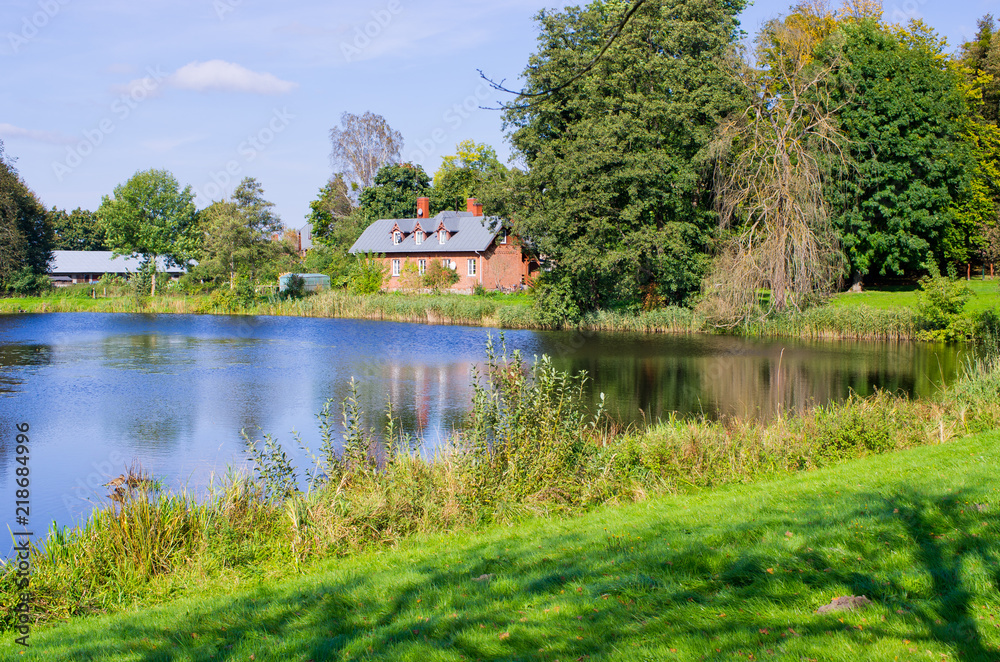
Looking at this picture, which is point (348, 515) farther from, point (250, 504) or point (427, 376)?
point (427, 376)

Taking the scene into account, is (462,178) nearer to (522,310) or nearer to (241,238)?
(241,238)

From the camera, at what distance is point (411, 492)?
871 cm

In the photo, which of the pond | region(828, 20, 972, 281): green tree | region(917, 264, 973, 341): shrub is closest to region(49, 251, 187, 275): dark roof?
the pond

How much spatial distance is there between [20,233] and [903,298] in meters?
59.0

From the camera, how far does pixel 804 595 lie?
4.86 m

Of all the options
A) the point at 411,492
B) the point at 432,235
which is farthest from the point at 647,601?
the point at 432,235

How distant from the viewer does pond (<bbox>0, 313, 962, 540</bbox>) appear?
13492 mm

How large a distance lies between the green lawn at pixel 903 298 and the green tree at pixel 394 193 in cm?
3910

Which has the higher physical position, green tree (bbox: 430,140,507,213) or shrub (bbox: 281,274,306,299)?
green tree (bbox: 430,140,507,213)

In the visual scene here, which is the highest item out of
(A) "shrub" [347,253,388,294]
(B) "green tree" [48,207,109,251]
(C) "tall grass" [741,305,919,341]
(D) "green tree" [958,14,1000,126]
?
(D) "green tree" [958,14,1000,126]

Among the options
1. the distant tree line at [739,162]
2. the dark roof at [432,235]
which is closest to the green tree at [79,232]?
the dark roof at [432,235]

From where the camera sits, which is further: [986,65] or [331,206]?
[331,206]

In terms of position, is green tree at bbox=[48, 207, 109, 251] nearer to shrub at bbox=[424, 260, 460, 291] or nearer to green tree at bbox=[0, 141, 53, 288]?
green tree at bbox=[0, 141, 53, 288]

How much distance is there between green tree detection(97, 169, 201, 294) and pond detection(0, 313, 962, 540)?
3112 cm
